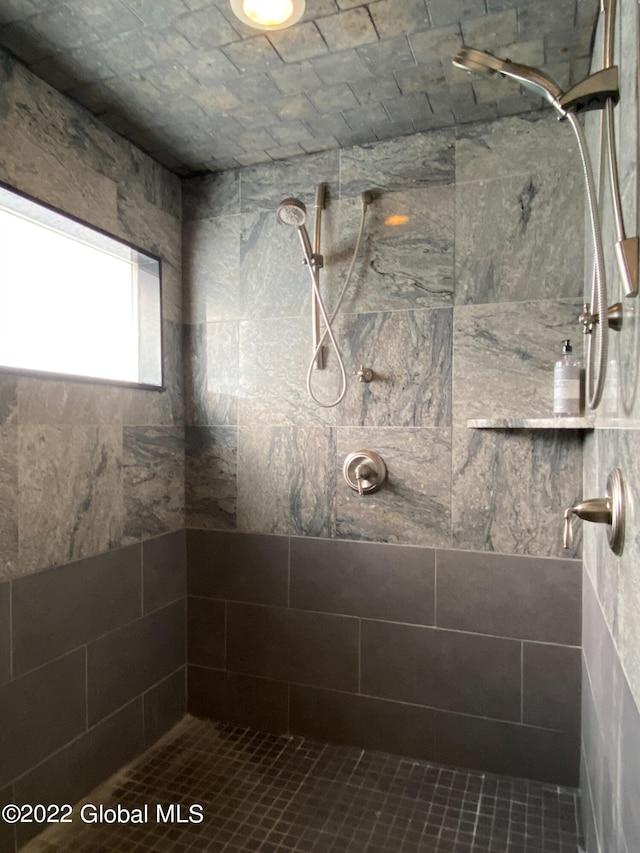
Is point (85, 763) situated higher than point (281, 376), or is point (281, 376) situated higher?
point (281, 376)

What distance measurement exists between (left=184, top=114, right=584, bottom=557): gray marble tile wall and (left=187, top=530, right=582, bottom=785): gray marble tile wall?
10cm

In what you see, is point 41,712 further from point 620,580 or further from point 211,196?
point 211,196

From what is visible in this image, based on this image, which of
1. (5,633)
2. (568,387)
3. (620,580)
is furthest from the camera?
(568,387)

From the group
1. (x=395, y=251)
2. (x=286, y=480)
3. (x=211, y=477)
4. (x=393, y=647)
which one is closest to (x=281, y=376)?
(x=286, y=480)

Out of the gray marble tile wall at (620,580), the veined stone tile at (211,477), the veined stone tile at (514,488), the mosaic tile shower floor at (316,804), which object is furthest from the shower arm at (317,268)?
the mosaic tile shower floor at (316,804)

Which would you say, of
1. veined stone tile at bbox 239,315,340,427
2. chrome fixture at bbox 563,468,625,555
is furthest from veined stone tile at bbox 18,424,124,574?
chrome fixture at bbox 563,468,625,555

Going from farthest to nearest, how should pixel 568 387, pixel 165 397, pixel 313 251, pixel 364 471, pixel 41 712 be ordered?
pixel 165 397, pixel 313 251, pixel 364 471, pixel 568 387, pixel 41 712

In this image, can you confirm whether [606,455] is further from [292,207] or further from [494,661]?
[292,207]

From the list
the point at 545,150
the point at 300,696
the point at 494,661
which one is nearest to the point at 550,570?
the point at 494,661

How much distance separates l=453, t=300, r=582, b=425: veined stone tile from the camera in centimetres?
174

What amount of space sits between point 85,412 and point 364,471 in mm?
949

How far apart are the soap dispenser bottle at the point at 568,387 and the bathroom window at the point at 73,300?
1.42m

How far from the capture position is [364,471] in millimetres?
1899

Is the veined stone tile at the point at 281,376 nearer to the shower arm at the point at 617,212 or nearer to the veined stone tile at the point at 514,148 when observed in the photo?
the veined stone tile at the point at 514,148
